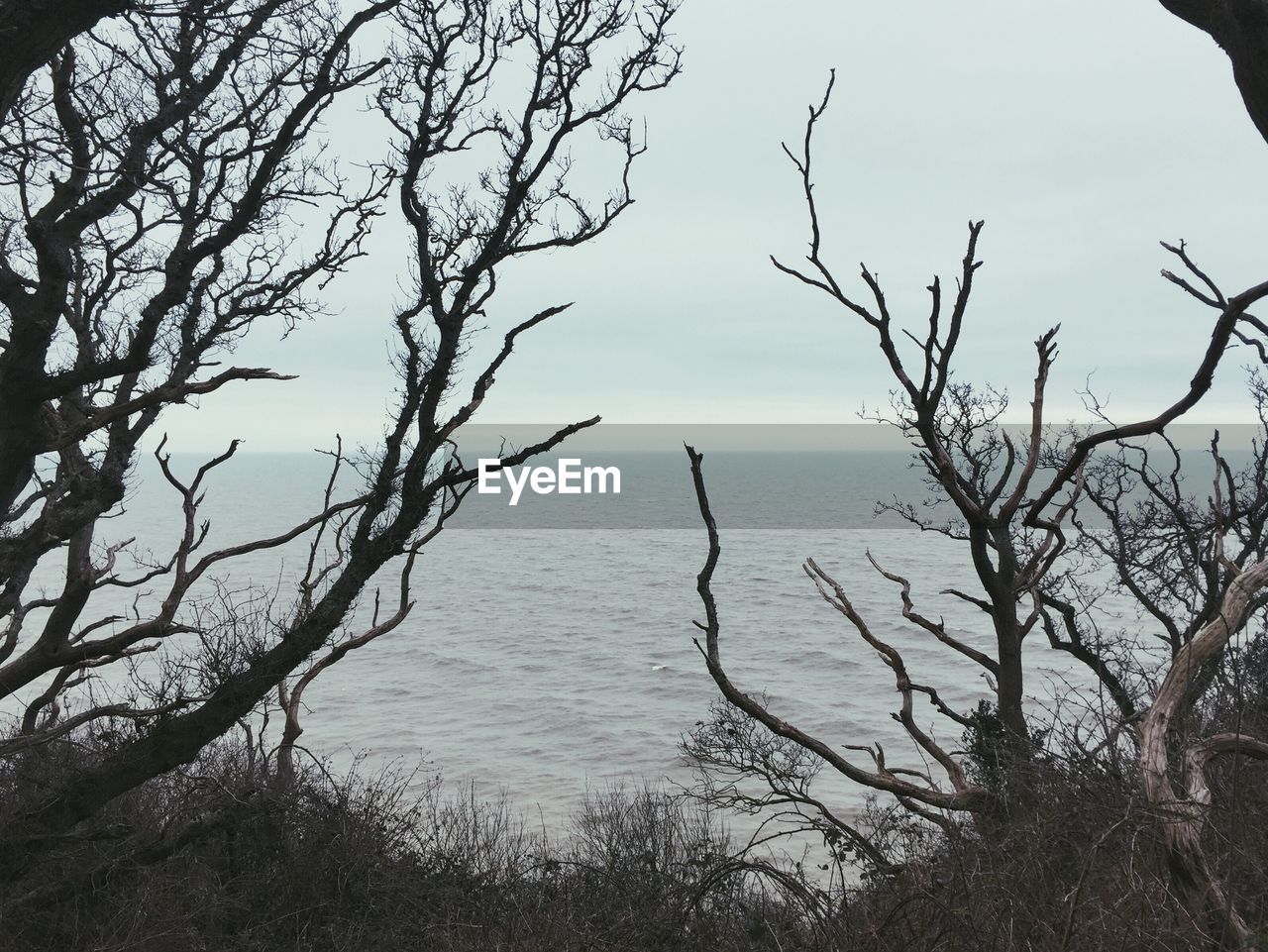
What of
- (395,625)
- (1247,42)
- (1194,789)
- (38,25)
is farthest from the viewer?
(395,625)

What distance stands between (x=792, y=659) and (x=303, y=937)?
103ft

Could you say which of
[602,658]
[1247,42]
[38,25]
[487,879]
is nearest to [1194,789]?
[1247,42]

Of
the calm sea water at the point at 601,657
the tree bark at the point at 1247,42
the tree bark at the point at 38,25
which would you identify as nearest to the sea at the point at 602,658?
the calm sea water at the point at 601,657

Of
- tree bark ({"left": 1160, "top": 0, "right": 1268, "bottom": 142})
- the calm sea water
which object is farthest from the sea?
tree bark ({"left": 1160, "top": 0, "right": 1268, "bottom": 142})

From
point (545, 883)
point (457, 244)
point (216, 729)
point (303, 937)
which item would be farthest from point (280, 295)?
point (545, 883)

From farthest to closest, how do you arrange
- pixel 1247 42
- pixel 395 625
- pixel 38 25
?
pixel 395 625, pixel 38 25, pixel 1247 42

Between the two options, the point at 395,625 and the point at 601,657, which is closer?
the point at 395,625

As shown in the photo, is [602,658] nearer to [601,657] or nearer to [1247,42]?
[601,657]

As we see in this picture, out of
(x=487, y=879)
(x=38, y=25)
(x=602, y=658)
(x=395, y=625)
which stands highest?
(x=38, y=25)

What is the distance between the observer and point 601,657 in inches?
1759

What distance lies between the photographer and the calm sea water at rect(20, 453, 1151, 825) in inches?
1194

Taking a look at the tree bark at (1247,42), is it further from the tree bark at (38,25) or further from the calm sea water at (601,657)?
the tree bark at (38,25)

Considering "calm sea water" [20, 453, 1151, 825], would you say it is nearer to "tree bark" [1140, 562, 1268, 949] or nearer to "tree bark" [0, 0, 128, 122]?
"tree bark" [1140, 562, 1268, 949]

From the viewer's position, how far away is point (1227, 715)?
22.0 ft
